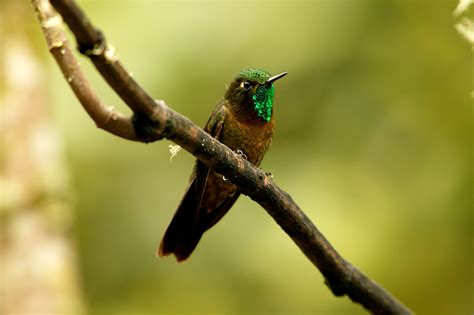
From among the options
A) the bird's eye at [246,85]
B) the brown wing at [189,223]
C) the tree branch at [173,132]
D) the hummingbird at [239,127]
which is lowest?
the tree branch at [173,132]

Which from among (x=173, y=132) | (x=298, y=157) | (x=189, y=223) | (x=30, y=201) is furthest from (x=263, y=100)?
(x=298, y=157)

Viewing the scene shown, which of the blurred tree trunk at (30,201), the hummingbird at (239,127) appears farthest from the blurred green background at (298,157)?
the hummingbird at (239,127)

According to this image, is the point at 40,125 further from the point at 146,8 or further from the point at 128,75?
the point at 128,75

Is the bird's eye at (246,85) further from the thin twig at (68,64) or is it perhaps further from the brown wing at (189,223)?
the thin twig at (68,64)

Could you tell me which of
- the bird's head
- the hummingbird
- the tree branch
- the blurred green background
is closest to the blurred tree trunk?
the hummingbird

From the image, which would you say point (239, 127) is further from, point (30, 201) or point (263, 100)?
point (30, 201)

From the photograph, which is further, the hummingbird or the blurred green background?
the blurred green background

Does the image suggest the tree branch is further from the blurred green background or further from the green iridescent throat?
the blurred green background
